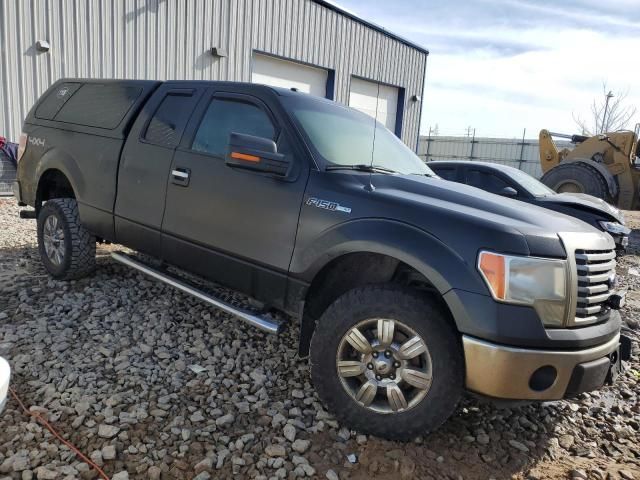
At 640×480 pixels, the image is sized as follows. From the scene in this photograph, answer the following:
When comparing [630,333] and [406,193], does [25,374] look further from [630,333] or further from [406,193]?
[630,333]

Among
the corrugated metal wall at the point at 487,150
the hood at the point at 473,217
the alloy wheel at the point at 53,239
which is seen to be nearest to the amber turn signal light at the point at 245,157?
the hood at the point at 473,217

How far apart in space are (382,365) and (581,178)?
10.8m

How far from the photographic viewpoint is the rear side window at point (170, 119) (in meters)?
3.84

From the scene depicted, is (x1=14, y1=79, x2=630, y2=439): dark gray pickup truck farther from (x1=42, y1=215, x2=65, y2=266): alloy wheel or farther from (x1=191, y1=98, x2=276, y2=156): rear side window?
(x1=42, y1=215, x2=65, y2=266): alloy wheel

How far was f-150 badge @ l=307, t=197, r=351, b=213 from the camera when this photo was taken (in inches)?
113

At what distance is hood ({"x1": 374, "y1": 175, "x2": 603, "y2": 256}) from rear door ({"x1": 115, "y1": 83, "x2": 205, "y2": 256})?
5.72 ft

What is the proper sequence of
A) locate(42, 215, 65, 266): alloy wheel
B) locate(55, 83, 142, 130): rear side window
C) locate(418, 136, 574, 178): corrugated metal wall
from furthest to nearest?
locate(418, 136, 574, 178): corrugated metal wall < locate(42, 215, 65, 266): alloy wheel < locate(55, 83, 142, 130): rear side window

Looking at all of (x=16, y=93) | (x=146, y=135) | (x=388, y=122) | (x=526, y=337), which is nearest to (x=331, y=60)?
(x=388, y=122)

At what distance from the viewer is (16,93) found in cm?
893

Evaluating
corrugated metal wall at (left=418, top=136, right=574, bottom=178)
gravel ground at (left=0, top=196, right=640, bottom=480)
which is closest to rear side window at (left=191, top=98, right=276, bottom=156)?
gravel ground at (left=0, top=196, right=640, bottom=480)

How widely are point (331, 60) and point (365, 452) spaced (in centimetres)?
1377

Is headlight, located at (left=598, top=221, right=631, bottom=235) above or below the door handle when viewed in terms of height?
below

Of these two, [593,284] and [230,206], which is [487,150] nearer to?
[230,206]

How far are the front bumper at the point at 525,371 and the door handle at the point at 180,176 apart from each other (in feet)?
7.43
